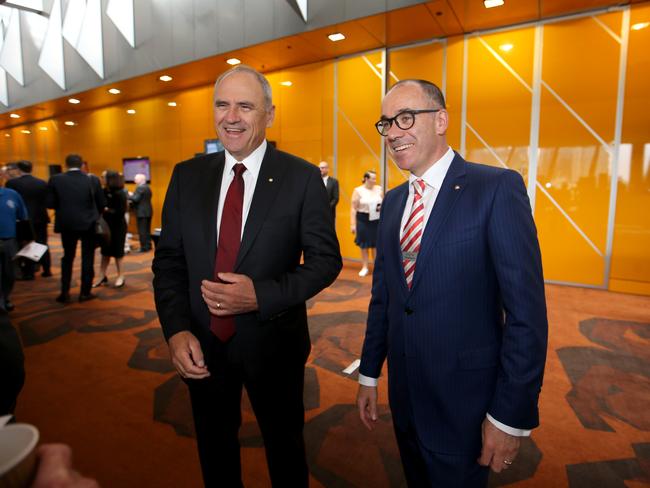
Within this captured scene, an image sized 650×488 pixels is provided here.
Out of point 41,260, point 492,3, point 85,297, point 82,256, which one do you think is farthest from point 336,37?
point 41,260

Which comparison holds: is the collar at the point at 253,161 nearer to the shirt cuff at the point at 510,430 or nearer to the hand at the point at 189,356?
the hand at the point at 189,356

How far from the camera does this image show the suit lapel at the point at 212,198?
4.81ft

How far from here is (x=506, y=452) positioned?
1155 mm

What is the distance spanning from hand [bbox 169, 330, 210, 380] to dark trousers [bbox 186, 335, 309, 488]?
99 millimetres

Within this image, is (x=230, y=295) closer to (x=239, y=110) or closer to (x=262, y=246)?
(x=262, y=246)

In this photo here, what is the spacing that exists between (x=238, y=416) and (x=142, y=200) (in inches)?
348

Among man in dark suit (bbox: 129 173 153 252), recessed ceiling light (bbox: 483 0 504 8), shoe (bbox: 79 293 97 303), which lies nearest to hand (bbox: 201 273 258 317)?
shoe (bbox: 79 293 97 303)

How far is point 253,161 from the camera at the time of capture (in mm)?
1528

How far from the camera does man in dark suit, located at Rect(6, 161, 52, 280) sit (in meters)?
6.18

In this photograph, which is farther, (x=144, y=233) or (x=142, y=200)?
(x=144, y=233)

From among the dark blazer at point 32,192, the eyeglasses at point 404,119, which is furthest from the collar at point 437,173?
the dark blazer at point 32,192

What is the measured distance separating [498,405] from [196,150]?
407 inches

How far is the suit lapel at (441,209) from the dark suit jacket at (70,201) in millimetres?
5043

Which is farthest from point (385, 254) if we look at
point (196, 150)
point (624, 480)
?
point (196, 150)
